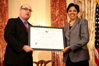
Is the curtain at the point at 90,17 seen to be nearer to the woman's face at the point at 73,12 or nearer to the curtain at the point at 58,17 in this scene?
the curtain at the point at 58,17

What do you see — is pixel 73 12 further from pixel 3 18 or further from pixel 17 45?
pixel 3 18

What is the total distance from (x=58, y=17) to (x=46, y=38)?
176 centimetres

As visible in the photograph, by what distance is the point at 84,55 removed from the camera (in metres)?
2.40

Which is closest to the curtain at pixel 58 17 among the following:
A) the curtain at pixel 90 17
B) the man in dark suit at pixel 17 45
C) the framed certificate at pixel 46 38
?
the curtain at pixel 90 17

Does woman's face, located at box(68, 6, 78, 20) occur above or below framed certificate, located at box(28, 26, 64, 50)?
above

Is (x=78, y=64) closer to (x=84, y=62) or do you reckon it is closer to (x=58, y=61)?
(x=84, y=62)

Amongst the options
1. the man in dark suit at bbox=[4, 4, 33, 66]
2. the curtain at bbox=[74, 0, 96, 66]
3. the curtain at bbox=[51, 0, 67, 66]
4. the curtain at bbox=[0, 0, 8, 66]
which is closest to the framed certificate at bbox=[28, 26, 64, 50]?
the man in dark suit at bbox=[4, 4, 33, 66]

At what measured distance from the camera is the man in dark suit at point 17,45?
2.35 meters

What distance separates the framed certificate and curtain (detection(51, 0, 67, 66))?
158cm

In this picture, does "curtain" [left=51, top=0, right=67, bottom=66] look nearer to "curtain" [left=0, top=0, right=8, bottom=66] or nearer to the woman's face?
"curtain" [left=0, top=0, right=8, bottom=66]

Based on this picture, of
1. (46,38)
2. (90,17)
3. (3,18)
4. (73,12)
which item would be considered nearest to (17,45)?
(46,38)

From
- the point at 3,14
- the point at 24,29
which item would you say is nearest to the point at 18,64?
the point at 24,29

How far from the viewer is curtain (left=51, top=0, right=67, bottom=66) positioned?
13.8 ft

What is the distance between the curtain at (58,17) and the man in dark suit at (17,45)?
1768mm
